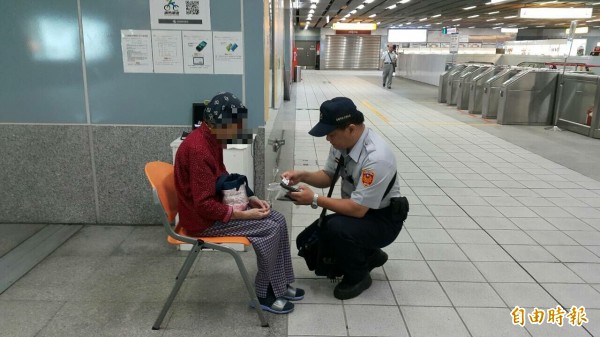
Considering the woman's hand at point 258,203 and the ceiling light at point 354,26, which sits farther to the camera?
the ceiling light at point 354,26

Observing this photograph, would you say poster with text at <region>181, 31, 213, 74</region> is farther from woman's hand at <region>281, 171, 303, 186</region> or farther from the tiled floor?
→ the tiled floor

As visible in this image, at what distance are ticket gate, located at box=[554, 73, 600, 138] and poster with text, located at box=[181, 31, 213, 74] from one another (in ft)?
25.4

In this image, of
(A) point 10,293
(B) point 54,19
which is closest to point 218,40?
(B) point 54,19

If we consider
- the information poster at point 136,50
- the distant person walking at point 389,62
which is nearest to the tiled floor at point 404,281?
the information poster at point 136,50

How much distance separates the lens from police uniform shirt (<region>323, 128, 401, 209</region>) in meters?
2.46

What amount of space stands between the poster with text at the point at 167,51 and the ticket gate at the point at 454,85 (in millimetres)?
10521

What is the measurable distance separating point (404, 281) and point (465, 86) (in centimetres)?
1014

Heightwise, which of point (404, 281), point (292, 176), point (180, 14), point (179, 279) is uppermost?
point (180, 14)

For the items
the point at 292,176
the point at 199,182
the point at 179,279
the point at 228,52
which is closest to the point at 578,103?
the point at 228,52

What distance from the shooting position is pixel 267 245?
7.68 feet

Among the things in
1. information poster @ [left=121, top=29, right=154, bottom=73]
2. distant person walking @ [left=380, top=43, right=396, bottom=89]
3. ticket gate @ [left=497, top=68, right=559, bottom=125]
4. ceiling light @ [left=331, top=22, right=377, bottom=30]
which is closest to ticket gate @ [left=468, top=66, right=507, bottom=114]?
ticket gate @ [left=497, top=68, right=559, bottom=125]

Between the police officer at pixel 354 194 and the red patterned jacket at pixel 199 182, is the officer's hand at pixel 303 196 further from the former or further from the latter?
the red patterned jacket at pixel 199 182

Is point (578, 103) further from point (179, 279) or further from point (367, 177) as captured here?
point (179, 279)

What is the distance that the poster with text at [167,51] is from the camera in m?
3.38
